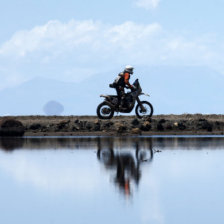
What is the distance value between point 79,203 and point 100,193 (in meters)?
0.90

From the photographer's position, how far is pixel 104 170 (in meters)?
12.7

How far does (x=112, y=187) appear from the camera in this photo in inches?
405

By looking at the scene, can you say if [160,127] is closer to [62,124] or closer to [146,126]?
[146,126]

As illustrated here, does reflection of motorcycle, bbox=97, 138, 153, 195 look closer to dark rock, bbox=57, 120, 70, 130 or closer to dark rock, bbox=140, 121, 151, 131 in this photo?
dark rock, bbox=140, 121, 151, 131

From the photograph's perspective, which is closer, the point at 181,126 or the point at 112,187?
the point at 112,187

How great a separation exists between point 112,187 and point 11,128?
1963cm

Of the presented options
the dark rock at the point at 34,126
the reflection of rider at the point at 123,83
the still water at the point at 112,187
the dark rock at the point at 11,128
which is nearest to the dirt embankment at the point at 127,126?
the dark rock at the point at 34,126

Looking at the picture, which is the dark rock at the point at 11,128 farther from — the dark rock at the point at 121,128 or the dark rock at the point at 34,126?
the dark rock at the point at 121,128

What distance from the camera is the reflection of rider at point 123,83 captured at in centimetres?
2639

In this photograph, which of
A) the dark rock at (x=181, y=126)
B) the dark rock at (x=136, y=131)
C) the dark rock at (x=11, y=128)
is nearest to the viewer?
the dark rock at (x=136, y=131)

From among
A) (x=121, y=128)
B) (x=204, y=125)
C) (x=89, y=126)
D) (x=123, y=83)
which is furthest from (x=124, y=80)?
(x=204, y=125)

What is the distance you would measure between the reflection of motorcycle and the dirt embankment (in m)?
9.31

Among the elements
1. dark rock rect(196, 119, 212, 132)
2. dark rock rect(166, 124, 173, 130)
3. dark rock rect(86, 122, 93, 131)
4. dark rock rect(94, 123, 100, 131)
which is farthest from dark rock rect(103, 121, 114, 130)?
dark rock rect(196, 119, 212, 132)

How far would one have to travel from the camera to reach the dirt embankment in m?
28.6
